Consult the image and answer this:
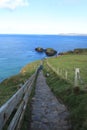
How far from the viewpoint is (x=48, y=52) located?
445 feet

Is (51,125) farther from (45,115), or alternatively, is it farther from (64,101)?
(64,101)

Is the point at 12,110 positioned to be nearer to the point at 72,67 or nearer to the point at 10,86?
the point at 10,86

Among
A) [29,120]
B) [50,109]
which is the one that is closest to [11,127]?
[29,120]

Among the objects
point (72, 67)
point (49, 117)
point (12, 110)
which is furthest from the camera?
point (72, 67)

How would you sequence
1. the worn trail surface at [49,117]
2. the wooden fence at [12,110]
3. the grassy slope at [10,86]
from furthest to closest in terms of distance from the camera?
1. the grassy slope at [10,86]
2. the worn trail surface at [49,117]
3. the wooden fence at [12,110]

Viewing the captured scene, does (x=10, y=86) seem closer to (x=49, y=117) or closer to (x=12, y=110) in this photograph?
(x=49, y=117)

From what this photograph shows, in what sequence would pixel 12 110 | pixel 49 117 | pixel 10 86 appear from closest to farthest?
1. pixel 12 110
2. pixel 49 117
3. pixel 10 86

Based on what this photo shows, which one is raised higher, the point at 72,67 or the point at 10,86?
the point at 10,86

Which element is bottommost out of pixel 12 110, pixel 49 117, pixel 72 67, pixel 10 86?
pixel 72 67

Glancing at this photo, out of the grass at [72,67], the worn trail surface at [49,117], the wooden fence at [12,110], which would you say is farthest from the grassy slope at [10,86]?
the wooden fence at [12,110]

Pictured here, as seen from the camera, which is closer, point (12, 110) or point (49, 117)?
point (12, 110)

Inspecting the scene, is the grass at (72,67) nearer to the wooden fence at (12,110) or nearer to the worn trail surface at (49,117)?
the worn trail surface at (49,117)

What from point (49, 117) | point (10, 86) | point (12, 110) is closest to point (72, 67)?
point (10, 86)

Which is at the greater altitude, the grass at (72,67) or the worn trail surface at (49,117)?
the worn trail surface at (49,117)
